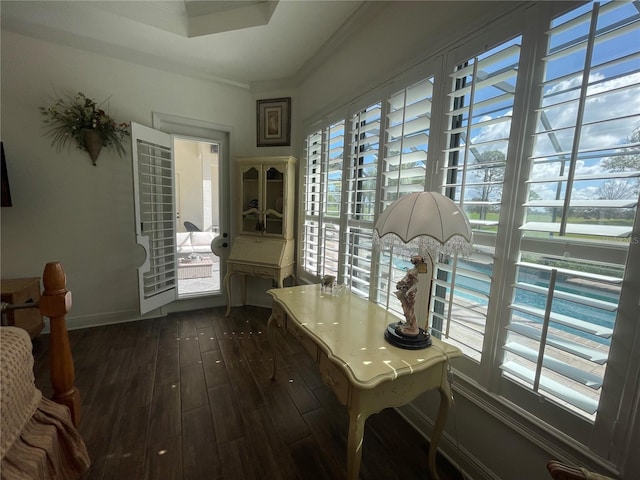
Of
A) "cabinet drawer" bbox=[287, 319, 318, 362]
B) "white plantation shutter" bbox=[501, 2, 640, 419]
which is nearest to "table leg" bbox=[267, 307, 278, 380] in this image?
"cabinet drawer" bbox=[287, 319, 318, 362]

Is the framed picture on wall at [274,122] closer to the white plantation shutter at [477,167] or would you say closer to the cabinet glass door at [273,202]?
the cabinet glass door at [273,202]

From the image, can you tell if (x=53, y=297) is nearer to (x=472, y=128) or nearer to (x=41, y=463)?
(x=41, y=463)

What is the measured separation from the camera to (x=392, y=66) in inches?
67.4

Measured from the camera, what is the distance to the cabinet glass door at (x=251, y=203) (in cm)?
308

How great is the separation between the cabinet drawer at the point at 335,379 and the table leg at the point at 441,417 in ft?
1.57

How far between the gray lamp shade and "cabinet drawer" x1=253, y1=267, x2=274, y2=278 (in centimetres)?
196

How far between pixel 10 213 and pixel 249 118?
2.55 meters

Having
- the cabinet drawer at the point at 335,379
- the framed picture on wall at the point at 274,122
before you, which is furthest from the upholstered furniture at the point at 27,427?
the framed picture on wall at the point at 274,122

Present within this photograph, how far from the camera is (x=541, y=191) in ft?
3.44

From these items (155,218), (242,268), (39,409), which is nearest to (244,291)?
(242,268)

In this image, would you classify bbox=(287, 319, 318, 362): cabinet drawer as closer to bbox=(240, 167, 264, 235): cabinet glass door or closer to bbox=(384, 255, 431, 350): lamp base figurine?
bbox=(384, 255, 431, 350): lamp base figurine

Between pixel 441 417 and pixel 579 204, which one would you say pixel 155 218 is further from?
pixel 579 204

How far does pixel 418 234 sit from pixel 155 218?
9.47 ft

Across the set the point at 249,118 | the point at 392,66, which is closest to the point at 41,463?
the point at 392,66
